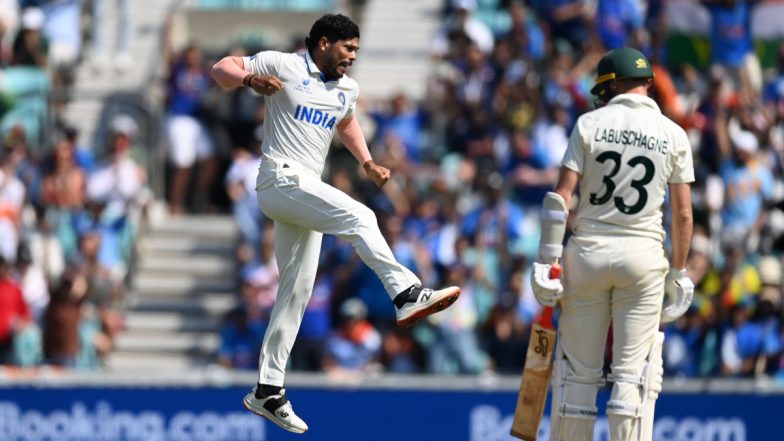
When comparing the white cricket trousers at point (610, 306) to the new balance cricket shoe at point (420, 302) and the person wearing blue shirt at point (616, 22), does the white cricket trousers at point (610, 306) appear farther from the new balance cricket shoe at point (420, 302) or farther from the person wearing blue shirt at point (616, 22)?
the person wearing blue shirt at point (616, 22)

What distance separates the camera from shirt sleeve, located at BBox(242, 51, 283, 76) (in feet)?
34.8

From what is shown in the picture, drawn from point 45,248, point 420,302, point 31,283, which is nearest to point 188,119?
point 45,248

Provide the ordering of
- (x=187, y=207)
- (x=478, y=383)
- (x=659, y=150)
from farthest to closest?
(x=187, y=207) → (x=478, y=383) → (x=659, y=150)

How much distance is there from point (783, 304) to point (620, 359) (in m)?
6.40

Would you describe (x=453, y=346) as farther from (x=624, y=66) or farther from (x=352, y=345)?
(x=624, y=66)

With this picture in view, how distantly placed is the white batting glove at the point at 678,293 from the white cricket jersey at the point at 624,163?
0.35 meters

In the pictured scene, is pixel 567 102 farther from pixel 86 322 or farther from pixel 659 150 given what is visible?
pixel 659 150

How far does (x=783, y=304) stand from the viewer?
54.9ft

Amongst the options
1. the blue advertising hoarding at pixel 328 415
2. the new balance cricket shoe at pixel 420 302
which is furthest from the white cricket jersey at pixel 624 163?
the blue advertising hoarding at pixel 328 415

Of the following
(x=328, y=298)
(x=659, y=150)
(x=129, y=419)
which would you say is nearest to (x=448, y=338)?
(x=328, y=298)

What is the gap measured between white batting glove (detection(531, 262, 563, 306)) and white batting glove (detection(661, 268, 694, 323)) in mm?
829

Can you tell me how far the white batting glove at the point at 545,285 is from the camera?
10500 mm

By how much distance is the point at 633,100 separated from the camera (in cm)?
1079

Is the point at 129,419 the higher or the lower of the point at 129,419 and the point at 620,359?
the lower
